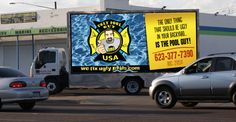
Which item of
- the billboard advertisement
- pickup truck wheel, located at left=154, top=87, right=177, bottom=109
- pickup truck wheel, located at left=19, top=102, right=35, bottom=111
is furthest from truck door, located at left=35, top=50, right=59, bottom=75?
pickup truck wheel, located at left=154, top=87, right=177, bottom=109

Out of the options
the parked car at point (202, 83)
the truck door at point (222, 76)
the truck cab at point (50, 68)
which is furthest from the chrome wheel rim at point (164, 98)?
the truck cab at point (50, 68)

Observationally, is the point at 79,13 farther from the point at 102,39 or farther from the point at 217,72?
the point at 217,72

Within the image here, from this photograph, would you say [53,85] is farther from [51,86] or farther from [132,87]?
[132,87]

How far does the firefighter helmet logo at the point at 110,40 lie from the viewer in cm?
2636

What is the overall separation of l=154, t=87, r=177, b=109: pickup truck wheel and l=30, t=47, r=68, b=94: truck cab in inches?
384

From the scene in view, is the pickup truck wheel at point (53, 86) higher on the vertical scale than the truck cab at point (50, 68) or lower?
lower

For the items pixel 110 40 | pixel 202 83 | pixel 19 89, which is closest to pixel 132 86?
pixel 110 40

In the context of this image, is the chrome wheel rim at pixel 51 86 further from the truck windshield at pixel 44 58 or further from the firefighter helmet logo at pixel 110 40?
the firefighter helmet logo at pixel 110 40

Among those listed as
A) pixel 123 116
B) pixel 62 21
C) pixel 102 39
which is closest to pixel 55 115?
pixel 123 116

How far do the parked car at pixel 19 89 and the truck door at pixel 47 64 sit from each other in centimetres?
920

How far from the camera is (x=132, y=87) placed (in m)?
26.2

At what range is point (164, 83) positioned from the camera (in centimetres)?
1791

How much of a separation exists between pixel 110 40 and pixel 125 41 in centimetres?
73

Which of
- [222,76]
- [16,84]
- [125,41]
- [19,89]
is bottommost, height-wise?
[19,89]
